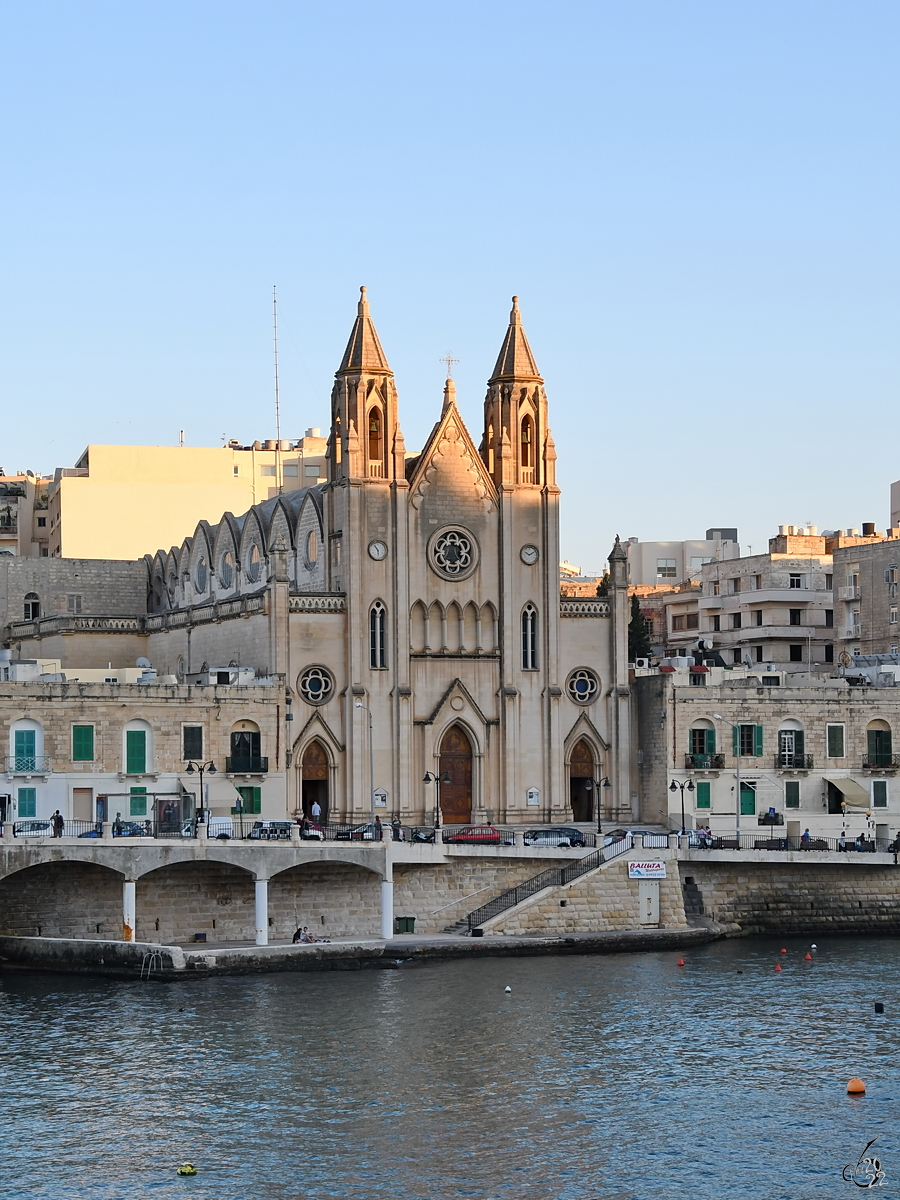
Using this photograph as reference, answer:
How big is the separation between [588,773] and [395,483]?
49.7ft

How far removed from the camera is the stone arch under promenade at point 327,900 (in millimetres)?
73000

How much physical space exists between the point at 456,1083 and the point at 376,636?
36685 millimetres

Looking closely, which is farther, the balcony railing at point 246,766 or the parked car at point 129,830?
the balcony railing at point 246,766

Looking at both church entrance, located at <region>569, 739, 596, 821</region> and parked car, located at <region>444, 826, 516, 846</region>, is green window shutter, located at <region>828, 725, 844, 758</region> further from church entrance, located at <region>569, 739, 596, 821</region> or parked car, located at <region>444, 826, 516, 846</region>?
parked car, located at <region>444, 826, 516, 846</region>

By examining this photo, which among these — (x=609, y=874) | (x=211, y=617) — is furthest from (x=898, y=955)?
(x=211, y=617)

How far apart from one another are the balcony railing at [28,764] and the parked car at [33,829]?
555cm

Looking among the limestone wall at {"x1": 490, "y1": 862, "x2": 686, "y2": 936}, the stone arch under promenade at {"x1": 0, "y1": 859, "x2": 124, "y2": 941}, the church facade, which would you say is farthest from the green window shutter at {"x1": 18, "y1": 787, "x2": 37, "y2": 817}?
the limestone wall at {"x1": 490, "y1": 862, "x2": 686, "y2": 936}

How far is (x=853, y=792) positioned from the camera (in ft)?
289

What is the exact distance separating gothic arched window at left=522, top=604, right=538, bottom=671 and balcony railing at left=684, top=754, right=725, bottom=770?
8.02m

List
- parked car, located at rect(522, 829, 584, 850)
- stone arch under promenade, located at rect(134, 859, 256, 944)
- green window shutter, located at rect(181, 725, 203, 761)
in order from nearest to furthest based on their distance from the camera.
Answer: stone arch under promenade, located at rect(134, 859, 256, 944) < parked car, located at rect(522, 829, 584, 850) < green window shutter, located at rect(181, 725, 203, 761)

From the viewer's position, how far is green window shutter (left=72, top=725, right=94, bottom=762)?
251ft

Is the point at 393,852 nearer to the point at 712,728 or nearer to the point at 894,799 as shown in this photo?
the point at 712,728

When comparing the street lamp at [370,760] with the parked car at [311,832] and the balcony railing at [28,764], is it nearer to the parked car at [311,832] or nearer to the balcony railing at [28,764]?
the parked car at [311,832]

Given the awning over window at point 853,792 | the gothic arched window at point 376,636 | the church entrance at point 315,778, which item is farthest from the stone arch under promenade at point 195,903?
the awning over window at point 853,792
